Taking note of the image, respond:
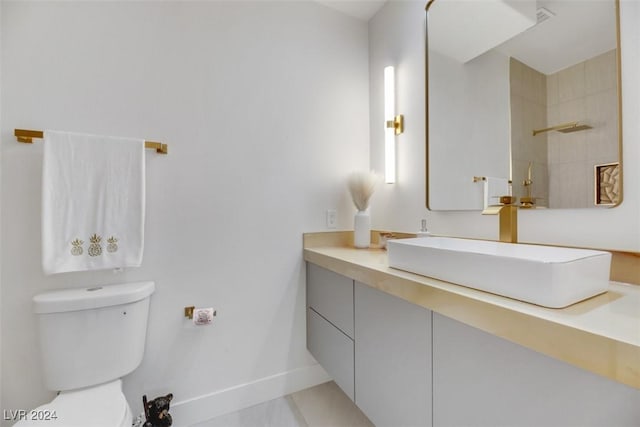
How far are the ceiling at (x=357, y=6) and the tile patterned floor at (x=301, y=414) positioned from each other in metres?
2.39

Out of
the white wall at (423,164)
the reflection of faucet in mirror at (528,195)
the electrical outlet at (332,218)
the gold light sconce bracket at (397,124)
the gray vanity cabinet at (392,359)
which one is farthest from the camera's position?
the electrical outlet at (332,218)

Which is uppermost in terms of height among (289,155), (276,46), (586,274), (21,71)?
(276,46)

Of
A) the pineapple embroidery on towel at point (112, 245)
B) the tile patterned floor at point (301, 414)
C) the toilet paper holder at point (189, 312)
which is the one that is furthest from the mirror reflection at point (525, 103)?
the pineapple embroidery on towel at point (112, 245)

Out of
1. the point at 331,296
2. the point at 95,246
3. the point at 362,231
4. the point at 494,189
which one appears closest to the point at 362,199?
the point at 362,231

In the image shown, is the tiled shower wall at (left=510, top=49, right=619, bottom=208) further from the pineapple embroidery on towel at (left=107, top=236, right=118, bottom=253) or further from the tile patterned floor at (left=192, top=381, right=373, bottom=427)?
the pineapple embroidery on towel at (left=107, top=236, right=118, bottom=253)

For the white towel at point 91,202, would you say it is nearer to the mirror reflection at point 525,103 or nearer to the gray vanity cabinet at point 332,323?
the gray vanity cabinet at point 332,323

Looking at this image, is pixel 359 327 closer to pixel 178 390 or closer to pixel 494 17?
pixel 178 390

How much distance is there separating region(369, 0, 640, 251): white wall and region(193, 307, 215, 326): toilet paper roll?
111 cm

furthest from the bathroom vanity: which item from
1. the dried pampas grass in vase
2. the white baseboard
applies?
the white baseboard

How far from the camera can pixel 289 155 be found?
5.47 ft

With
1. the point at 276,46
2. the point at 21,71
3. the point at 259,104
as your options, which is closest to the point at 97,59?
the point at 21,71

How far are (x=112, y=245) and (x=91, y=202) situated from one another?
201 millimetres

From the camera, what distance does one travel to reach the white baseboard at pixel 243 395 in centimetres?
141

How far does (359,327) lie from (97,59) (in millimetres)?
1678
